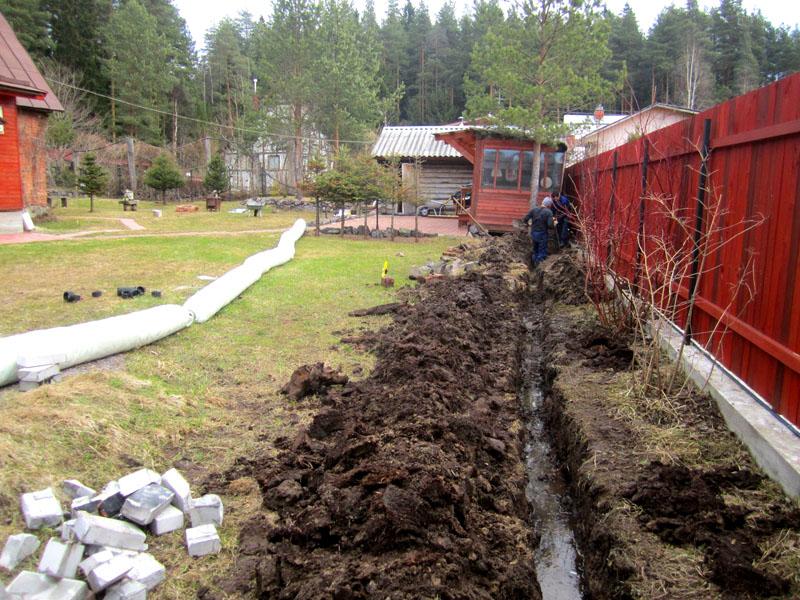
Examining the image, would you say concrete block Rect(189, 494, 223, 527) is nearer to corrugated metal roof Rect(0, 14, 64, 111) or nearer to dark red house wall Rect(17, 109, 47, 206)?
corrugated metal roof Rect(0, 14, 64, 111)

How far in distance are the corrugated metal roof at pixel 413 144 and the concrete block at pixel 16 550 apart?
23824 mm

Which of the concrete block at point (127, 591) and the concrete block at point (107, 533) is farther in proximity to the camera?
the concrete block at point (107, 533)

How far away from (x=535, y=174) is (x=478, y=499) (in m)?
15.9

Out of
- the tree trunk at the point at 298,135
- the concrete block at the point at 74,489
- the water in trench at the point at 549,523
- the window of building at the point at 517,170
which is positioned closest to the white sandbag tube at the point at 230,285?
the concrete block at the point at 74,489

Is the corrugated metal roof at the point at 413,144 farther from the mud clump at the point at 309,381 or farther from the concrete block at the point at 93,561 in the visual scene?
the concrete block at the point at 93,561

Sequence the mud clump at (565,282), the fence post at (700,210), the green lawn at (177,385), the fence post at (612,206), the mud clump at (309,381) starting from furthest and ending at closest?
the mud clump at (565,282), the fence post at (612,206), the mud clump at (309,381), the fence post at (700,210), the green lawn at (177,385)

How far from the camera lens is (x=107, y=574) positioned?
257 cm

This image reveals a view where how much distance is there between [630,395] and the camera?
191 inches

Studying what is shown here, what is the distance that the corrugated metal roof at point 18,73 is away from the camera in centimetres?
1606

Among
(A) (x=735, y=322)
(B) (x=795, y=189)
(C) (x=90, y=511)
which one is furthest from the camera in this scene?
(A) (x=735, y=322)

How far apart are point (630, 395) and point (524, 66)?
1486 cm

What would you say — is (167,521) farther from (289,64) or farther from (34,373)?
(289,64)

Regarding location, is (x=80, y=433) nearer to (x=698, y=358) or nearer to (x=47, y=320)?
(x=47, y=320)

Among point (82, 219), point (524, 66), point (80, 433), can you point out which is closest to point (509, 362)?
point (80, 433)
